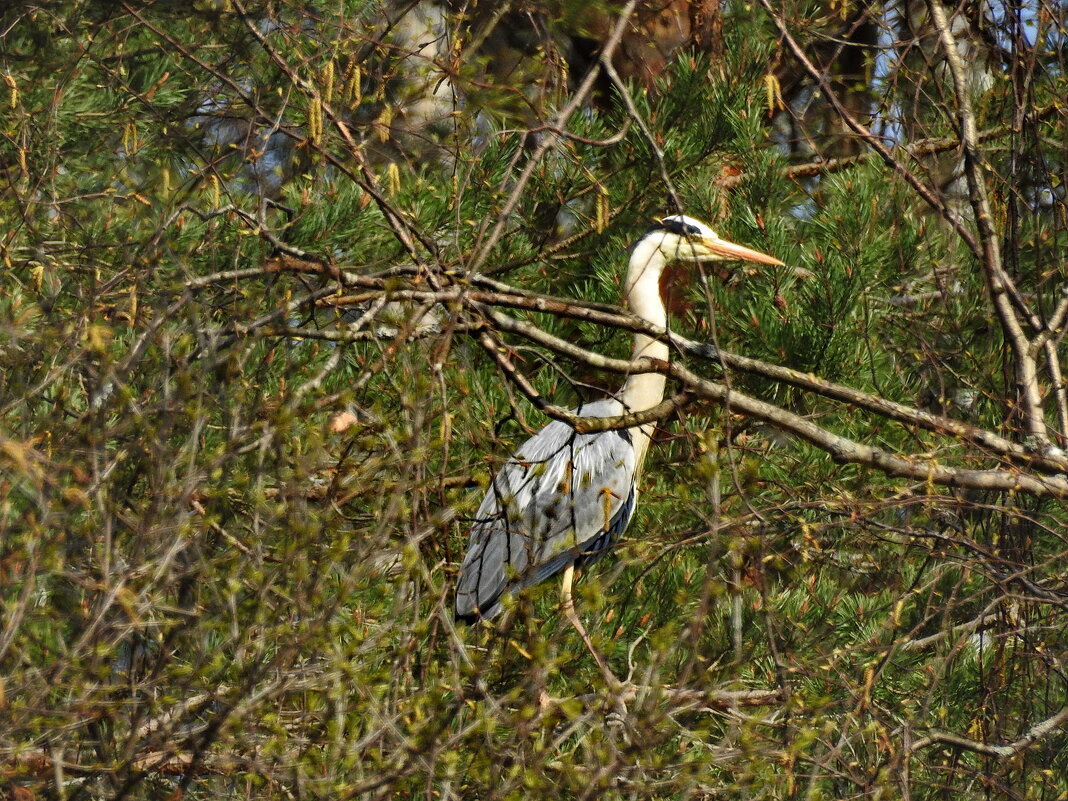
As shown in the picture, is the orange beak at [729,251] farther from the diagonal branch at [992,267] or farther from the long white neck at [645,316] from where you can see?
the diagonal branch at [992,267]

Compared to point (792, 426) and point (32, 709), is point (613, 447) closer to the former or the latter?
point (792, 426)

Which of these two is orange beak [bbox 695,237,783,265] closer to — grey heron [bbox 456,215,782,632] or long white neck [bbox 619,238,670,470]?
grey heron [bbox 456,215,782,632]

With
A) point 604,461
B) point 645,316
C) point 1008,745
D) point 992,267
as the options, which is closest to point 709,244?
point 645,316

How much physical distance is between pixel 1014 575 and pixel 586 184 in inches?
90.2

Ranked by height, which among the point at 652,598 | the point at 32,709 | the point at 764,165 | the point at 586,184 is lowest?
the point at 652,598

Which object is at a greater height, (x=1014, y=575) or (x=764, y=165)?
(x=764, y=165)

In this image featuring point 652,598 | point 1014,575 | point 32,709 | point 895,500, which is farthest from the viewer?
point 652,598

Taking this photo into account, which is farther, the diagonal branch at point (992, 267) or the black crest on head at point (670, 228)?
the black crest on head at point (670, 228)

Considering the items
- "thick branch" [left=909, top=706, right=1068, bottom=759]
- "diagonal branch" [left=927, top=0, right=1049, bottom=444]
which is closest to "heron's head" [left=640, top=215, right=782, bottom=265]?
"diagonal branch" [left=927, top=0, right=1049, bottom=444]

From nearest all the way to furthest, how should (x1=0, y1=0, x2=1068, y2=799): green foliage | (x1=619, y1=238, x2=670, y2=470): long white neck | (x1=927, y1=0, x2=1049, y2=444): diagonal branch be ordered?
1. (x1=0, y1=0, x2=1068, y2=799): green foliage
2. (x1=927, y1=0, x2=1049, y2=444): diagonal branch
3. (x1=619, y1=238, x2=670, y2=470): long white neck

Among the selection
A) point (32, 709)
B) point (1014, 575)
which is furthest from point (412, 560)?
point (1014, 575)

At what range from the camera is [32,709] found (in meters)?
1.53

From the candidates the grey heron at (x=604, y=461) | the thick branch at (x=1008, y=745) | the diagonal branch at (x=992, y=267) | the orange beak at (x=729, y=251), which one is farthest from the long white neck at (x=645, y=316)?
the thick branch at (x=1008, y=745)

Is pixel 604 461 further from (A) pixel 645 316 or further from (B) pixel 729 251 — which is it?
(B) pixel 729 251
